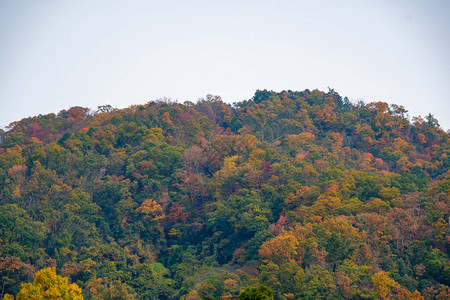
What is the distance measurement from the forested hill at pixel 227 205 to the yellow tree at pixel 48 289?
0.14 meters

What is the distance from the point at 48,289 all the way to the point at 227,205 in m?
14.8

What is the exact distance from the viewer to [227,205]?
3319 cm

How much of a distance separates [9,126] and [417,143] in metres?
39.0

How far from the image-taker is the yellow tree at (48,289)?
65.1 ft

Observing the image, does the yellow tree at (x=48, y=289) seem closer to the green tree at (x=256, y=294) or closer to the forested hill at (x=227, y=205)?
the forested hill at (x=227, y=205)

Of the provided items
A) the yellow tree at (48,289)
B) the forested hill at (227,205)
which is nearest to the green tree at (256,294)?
the forested hill at (227,205)

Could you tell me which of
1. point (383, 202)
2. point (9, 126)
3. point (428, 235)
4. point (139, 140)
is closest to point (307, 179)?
point (383, 202)

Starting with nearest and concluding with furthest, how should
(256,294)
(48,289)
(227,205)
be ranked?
(256,294)
(48,289)
(227,205)

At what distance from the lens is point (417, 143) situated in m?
47.9

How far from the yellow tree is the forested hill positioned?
5.6 inches

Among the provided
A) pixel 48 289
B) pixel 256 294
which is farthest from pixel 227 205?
pixel 256 294

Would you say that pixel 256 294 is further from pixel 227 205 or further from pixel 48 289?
pixel 227 205

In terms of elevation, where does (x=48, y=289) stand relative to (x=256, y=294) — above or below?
above

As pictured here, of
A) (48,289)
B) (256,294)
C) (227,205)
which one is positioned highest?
(227,205)
